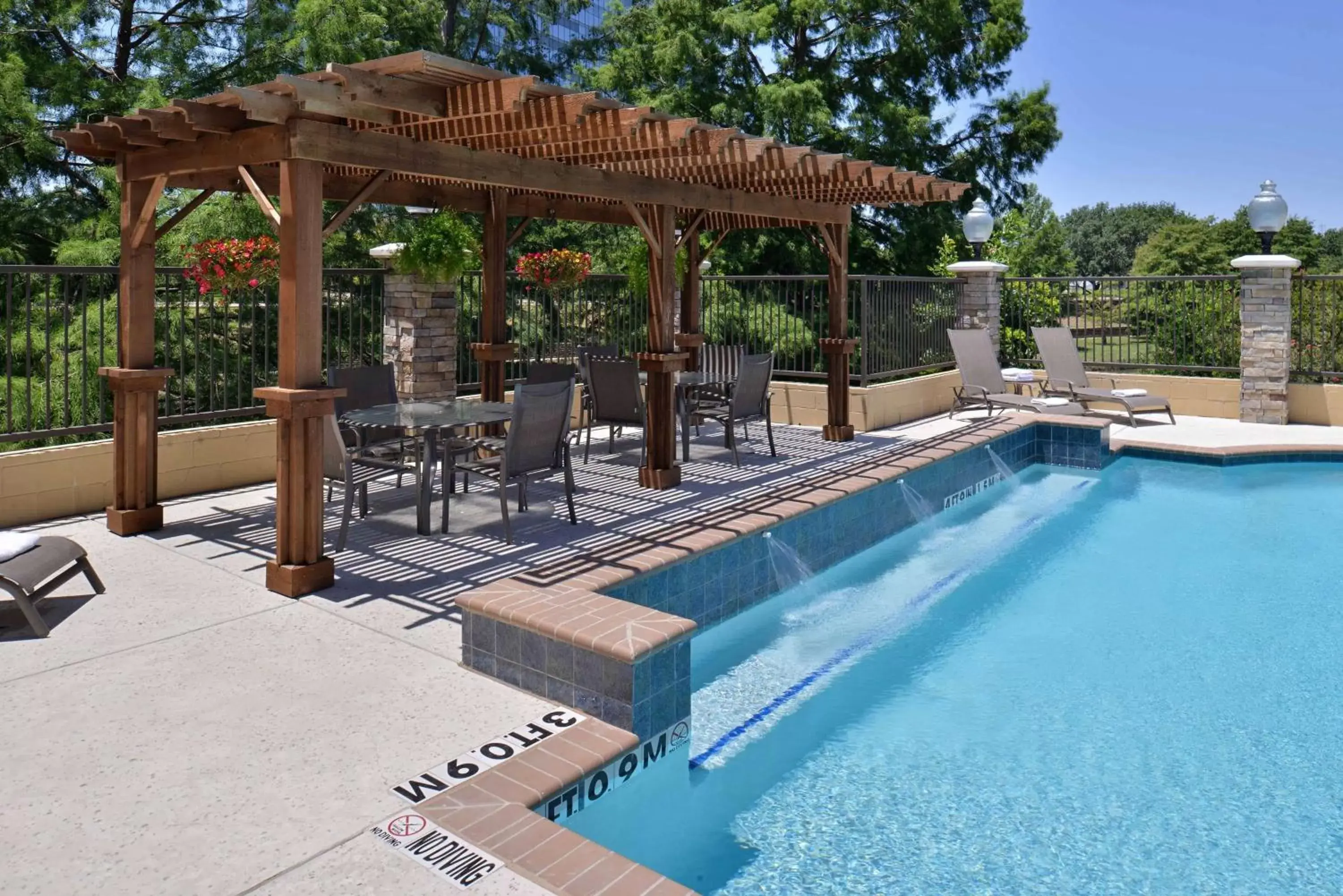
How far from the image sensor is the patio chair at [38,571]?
415 centimetres

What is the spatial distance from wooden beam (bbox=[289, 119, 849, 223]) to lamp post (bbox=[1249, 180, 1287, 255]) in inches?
230

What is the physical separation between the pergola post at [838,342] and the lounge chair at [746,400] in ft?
3.77

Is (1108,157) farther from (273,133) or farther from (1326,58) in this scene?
(273,133)

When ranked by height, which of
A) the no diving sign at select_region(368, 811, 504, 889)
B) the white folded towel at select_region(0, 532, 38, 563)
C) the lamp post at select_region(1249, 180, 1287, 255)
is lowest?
the no diving sign at select_region(368, 811, 504, 889)

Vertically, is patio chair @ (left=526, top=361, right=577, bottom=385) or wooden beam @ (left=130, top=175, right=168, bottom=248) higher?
wooden beam @ (left=130, top=175, right=168, bottom=248)

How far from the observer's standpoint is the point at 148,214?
5836mm

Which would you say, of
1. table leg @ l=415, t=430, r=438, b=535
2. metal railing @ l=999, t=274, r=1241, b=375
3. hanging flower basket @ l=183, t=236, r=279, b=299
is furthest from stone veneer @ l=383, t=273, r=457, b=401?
metal railing @ l=999, t=274, r=1241, b=375

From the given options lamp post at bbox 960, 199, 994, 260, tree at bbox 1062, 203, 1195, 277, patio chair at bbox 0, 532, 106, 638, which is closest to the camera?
patio chair at bbox 0, 532, 106, 638

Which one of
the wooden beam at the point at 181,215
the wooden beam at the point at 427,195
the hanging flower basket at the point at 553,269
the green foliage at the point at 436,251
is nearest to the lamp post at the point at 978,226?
the wooden beam at the point at 427,195

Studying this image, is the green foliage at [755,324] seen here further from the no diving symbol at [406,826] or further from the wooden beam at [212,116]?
the no diving symbol at [406,826]

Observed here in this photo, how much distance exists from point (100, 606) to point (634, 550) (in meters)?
2.50

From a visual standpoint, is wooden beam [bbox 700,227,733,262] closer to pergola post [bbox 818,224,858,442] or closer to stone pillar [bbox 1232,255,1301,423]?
pergola post [bbox 818,224,858,442]

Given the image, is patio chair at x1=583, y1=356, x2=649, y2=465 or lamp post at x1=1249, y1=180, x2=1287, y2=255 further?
lamp post at x1=1249, y1=180, x2=1287, y2=255

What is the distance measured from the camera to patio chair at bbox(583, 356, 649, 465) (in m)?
8.11
